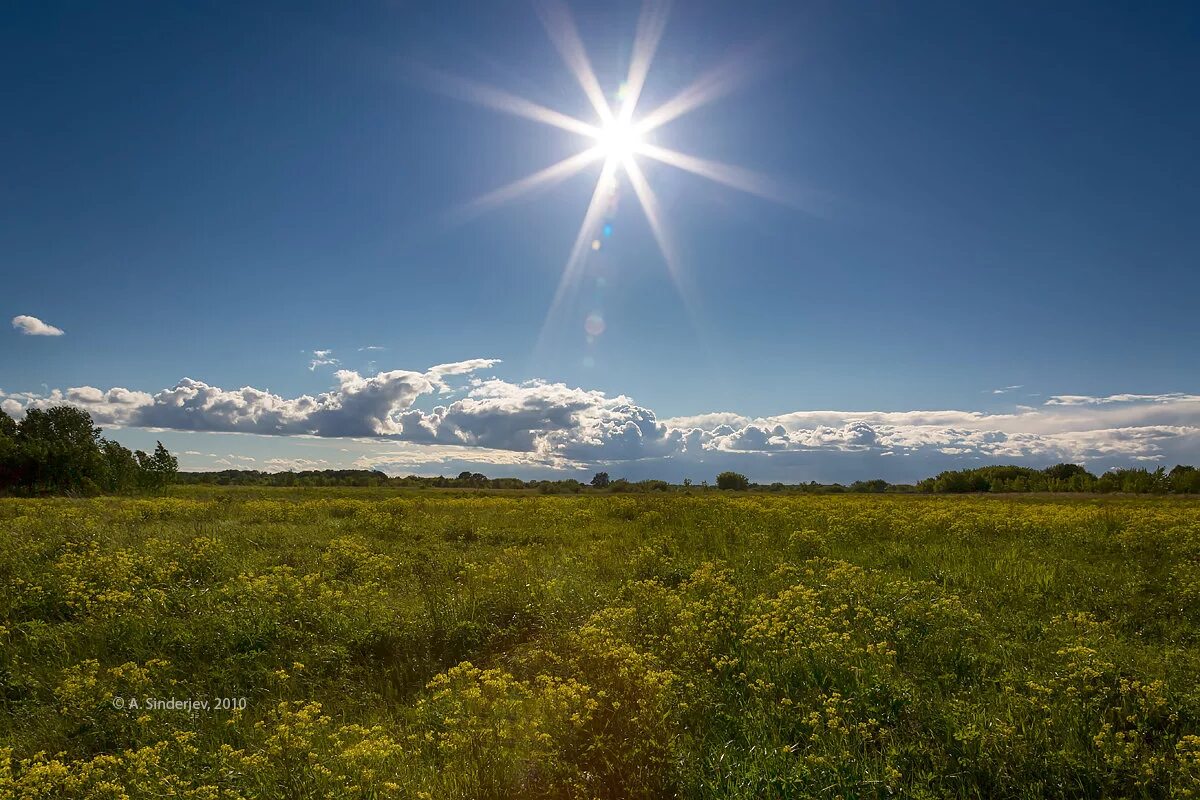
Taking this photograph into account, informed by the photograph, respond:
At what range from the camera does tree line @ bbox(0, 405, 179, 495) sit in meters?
43.2

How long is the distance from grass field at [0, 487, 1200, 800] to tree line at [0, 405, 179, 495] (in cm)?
4139

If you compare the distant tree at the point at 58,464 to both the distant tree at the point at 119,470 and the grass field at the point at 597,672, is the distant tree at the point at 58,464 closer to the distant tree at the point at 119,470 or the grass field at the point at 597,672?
the distant tree at the point at 119,470

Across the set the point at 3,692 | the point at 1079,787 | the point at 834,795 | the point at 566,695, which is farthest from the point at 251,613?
the point at 1079,787

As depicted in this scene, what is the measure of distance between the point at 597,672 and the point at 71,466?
5618cm

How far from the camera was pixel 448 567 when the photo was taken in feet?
40.5

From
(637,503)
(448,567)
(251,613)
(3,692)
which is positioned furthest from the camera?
(637,503)

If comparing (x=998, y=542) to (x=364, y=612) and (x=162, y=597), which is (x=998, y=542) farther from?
(x=162, y=597)

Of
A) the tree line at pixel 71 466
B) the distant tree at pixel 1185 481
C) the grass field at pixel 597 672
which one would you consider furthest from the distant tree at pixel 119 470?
the distant tree at pixel 1185 481

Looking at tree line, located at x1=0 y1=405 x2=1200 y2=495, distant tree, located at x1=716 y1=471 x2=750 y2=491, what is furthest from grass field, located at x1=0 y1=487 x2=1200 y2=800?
distant tree, located at x1=716 y1=471 x2=750 y2=491

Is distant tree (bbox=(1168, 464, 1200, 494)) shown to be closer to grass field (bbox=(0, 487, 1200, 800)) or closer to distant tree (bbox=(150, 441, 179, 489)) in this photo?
grass field (bbox=(0, 487, 1200, 800))

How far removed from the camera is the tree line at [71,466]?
142ft

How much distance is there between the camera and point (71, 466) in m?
45.6

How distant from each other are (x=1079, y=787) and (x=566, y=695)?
13.9ft

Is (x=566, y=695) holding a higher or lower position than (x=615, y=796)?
higher
